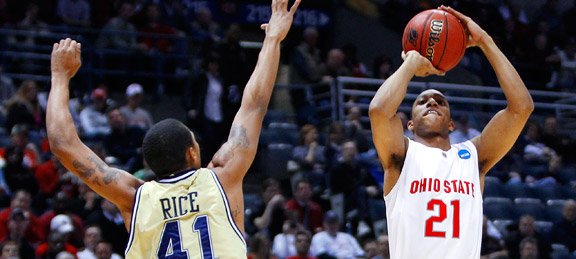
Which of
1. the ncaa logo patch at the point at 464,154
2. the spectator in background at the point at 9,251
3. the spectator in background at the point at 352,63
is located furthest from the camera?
the spectator in background at the point at 352,63

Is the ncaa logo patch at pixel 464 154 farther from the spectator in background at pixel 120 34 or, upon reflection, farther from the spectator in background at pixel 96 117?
the spectator in background at pixel 120 34

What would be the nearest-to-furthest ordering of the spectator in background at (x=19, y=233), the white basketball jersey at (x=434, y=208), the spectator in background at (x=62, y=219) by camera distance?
1. the white basketball jersey at (x=434, y=208)
2. the spectator in background at (x=19, y=233)
3. the spectator in background at (x=62, y=219)

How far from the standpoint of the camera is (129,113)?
14.7m

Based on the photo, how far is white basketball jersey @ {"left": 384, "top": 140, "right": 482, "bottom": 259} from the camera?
21.5 feet

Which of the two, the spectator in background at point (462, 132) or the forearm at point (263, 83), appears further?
the spectator in background at point (462, 132)

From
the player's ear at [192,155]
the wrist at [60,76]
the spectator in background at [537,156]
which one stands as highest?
the spectator in background at [537,156]

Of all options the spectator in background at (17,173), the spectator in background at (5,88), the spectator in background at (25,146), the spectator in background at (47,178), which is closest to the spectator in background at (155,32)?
the spectator in background at (5,88)

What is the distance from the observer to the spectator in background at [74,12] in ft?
56.2

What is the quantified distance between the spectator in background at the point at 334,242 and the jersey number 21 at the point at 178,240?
7882 millimetres

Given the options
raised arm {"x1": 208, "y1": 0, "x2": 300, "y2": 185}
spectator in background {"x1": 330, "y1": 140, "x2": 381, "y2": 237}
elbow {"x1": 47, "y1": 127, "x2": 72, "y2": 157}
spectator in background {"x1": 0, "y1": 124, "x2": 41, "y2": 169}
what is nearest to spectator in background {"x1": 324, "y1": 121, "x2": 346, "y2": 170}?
spectator in background {"x1": 330, "y1": 140, "x2": 381, "y2": 237}

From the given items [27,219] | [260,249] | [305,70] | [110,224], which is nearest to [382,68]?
[305,70]

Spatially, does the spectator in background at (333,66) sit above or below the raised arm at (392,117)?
above

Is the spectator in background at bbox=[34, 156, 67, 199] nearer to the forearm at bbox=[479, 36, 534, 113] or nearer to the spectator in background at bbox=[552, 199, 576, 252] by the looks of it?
the spectator in background at bbox=[552, 199, 576, 252]

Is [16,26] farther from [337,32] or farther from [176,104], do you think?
[337,32]
